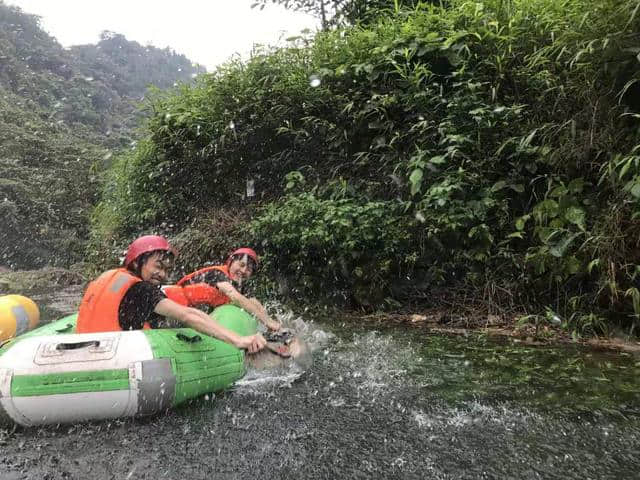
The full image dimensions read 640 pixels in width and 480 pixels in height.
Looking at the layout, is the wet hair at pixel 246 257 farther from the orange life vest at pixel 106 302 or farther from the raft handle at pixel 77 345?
the raft handle at pixel 77 345

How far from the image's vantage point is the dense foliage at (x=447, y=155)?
Result: 454cm

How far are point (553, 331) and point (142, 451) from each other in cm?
388

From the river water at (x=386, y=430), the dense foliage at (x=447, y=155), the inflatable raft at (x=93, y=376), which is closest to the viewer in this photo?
the river water at (x=386, y=430)

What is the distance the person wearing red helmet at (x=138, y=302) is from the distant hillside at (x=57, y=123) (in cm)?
610

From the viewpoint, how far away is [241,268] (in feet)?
17.4

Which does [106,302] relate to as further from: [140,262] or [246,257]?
[246,257]

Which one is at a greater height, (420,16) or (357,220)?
(420,16)

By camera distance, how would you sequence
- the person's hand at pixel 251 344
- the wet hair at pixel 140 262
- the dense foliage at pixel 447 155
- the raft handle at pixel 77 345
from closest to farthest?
the raft handle at pixel 77 345 < the wet hair at pixel 140 262 < the person's hand at pixel 251 344 < the dense foliage at pixel 447 155

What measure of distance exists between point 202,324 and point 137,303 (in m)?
0.50

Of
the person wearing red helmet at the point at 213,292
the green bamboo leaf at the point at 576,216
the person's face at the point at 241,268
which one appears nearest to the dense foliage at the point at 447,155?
the green bamboo leaf at the point at 576,216

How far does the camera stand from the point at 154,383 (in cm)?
300

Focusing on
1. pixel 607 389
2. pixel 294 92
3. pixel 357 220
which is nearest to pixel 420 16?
pixel 294 92

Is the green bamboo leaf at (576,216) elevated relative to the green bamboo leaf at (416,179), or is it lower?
lower

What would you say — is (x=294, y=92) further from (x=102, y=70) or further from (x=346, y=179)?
(x=102, y=70)
